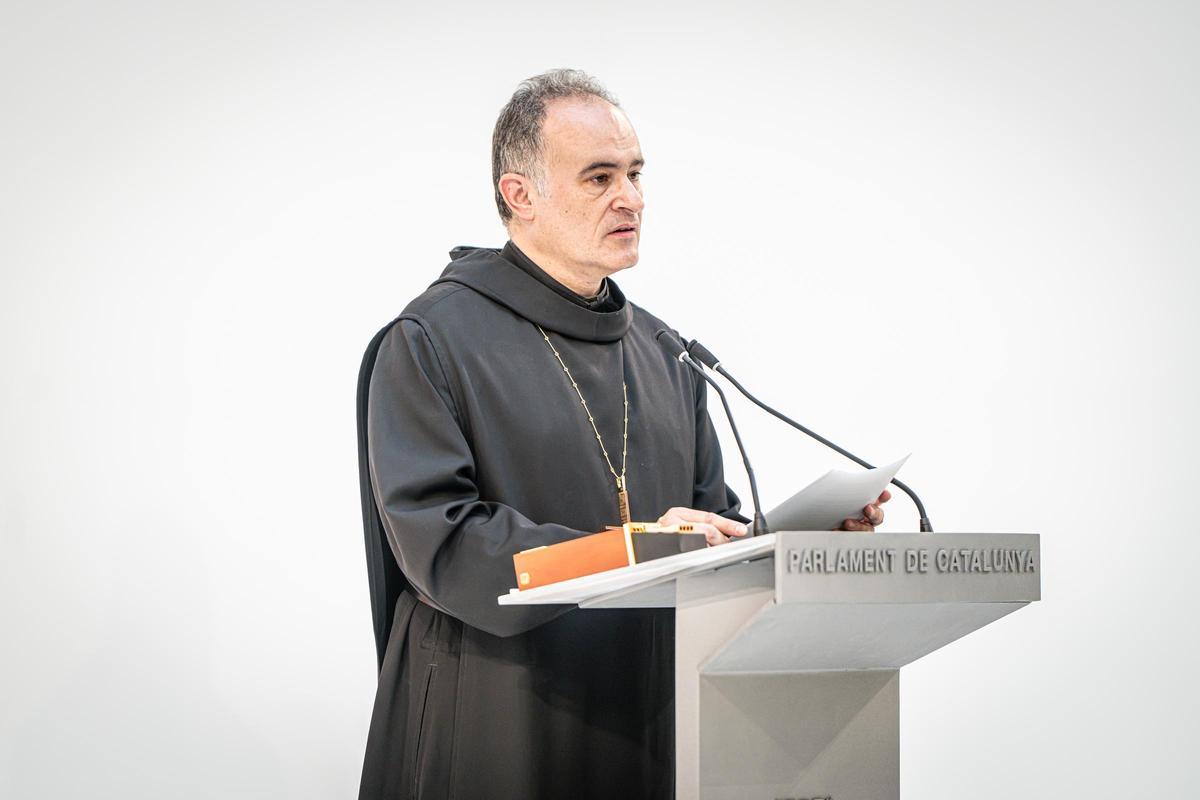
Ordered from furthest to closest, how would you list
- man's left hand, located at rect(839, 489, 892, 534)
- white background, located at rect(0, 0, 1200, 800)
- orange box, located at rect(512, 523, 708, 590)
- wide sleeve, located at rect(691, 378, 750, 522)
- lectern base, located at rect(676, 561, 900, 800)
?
white background, located at rect(0, 0, 1200, 800) < wide sleeve, located at rect(691, 378, 750, 522) < man's left hand, located at rect(839, 489, 892, 534) < orange box, located at rect(512, 523, 708, 590) < lectern base, located at rect(676, 561, 900, 800)

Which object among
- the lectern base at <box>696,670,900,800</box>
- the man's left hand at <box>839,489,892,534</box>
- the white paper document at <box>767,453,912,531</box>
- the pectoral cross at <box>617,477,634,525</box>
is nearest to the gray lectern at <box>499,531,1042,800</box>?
A: the lectern base at <box>696,670,900,800</box>

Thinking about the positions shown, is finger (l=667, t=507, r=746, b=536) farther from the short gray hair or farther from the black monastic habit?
the short gray hair

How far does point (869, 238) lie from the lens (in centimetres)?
449

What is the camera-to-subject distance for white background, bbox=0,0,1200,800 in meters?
3.69

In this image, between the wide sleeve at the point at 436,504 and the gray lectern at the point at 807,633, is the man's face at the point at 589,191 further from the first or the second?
the gray lectern at the point at 807,633

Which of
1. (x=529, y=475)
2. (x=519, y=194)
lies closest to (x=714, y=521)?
(x=529, y=475)

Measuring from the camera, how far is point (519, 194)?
286 centimetres

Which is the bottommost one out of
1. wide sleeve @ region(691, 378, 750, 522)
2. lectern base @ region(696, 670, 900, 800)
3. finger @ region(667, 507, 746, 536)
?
lectern base @ region(696, 670, 900, 800)

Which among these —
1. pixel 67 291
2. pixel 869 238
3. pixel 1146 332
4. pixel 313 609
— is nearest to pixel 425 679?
pixel 313 609

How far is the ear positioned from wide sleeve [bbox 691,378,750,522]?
22.3 inches

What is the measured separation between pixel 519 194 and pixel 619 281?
4.75 ft

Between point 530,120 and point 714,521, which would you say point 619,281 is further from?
point 714,521

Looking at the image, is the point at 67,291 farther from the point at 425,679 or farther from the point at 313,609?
the point at 425,679

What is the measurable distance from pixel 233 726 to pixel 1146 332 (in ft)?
10.5
